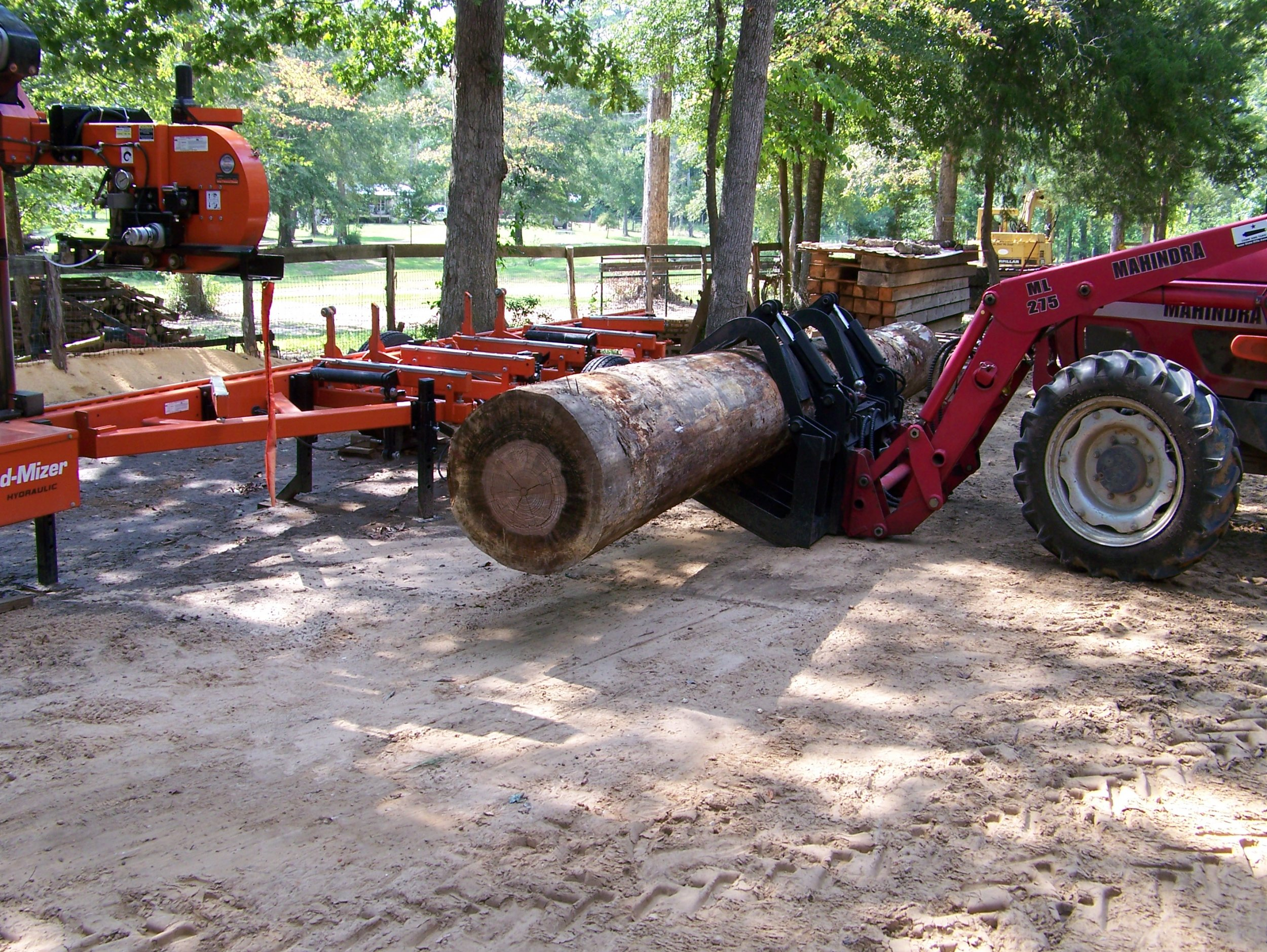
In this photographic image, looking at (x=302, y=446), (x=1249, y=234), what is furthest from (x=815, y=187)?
(x=1249, y=234)

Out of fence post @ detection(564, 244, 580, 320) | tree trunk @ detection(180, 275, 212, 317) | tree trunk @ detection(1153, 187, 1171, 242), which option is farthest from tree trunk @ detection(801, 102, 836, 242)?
tree trunk @ detection(180, 275, 212, 317)

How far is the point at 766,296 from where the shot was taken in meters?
17.9

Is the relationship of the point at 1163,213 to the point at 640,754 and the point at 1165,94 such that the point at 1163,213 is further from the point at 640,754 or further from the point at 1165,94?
the point at 640,754

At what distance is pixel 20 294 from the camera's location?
11.3 m

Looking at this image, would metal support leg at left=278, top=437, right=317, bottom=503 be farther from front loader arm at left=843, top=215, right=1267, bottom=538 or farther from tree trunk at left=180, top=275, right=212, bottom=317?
tree trunk at left=180, top=275, right=212, bottom=317

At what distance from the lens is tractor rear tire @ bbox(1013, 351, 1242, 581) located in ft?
17.5

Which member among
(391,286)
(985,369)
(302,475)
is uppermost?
(391,286)

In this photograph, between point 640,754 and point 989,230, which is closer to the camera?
point 640,754

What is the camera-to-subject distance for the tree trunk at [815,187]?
18516 mm

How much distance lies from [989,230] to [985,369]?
14880 millimetres

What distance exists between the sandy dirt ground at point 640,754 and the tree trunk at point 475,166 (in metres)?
6.25

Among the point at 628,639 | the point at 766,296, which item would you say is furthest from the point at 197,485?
the point at 766,296

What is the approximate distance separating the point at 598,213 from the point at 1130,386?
281 feet

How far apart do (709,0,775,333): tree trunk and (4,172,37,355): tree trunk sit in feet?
24.5
